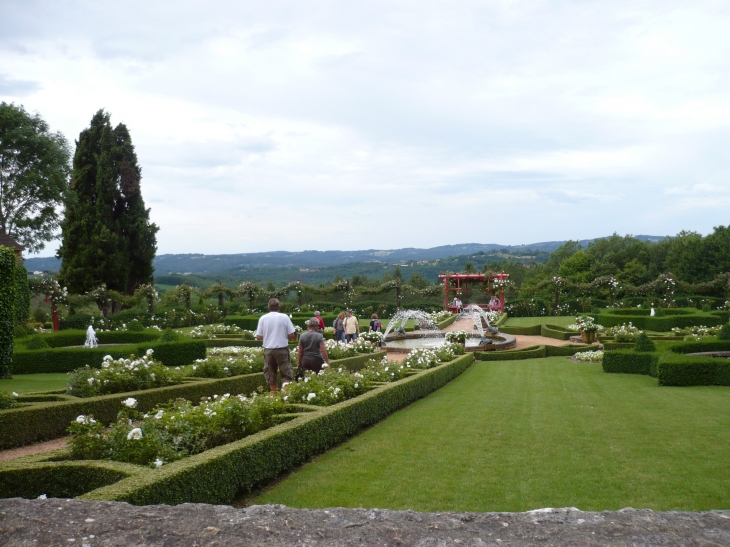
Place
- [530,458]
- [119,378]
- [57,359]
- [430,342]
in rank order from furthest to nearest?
[430,342], [57,359], [119,378], [530,458]

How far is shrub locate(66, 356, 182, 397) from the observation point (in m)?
8.20

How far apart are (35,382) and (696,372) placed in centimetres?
1274

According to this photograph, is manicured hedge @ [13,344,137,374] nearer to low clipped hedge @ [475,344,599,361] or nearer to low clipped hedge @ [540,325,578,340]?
low clipped hedge @ [475,344,599,361]

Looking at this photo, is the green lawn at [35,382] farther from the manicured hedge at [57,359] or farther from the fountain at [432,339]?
the fountain at [432,339]

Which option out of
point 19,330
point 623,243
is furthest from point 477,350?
point 623,243

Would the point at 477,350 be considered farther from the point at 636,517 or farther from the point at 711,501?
the point at 636,517

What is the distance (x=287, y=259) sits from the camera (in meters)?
158

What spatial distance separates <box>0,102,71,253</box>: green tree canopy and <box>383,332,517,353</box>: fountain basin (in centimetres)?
2380

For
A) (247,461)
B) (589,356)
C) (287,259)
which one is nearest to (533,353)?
(589,356)

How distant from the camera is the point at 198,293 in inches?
1241

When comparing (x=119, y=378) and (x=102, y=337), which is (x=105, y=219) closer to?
(x=102, y=337)

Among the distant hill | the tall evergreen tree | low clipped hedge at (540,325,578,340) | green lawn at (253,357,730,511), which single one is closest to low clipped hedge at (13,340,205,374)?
green lawn at (253,357,730,511)

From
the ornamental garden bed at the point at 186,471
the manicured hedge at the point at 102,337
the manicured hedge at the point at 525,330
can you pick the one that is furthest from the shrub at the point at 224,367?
the manicured hedge at the point at 525,330

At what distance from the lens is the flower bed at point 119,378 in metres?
8.20
